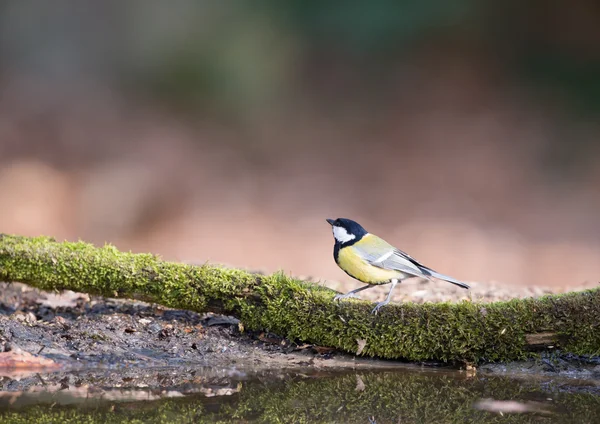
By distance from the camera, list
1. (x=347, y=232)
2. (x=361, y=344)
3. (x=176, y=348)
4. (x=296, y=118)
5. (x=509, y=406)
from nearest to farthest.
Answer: (x=509, y=406)
(x=361, y=344)
(x=176, y=348)
(x=347, y=232)
(x=296, y=118)

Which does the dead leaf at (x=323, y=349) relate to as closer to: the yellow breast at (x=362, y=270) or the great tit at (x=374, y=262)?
the great tit at (x=374, y=262)

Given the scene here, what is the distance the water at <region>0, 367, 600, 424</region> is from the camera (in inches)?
139

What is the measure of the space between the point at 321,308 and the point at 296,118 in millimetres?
9711

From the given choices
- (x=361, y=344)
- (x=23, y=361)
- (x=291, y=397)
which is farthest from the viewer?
(x=361, y=344)

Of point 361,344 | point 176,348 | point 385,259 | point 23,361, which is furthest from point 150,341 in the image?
point 385,259

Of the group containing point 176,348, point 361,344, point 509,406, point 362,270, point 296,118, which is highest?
point 296,118

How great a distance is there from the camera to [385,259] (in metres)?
4.68

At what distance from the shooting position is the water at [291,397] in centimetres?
354

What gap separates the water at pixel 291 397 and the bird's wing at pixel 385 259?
700 millimetres

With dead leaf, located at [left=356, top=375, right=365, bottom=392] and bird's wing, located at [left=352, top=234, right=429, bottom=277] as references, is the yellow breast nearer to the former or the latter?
bird's wing, located at [left=352, top=234, right=429, bottom=277]

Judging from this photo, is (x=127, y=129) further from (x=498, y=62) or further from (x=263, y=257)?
(x=498, y=62)

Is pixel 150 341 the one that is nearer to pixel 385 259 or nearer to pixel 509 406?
pixel 385 259

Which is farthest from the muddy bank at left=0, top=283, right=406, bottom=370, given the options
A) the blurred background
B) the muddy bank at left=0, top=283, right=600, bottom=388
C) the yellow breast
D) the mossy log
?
the blurred background

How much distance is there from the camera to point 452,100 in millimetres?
13945
